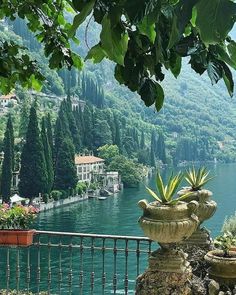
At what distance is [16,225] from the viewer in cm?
489

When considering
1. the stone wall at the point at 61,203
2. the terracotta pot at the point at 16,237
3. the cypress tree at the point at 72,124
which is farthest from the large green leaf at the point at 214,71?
the cypress tree at the point at 72,124

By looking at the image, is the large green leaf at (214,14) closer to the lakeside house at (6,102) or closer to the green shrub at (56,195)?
the green shrub at (56,195)

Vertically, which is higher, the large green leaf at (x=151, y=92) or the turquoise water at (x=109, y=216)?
the large green leaf at (x=151, y=92)

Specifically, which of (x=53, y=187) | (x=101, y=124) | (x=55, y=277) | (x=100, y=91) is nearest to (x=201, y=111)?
(x=100, y=91)

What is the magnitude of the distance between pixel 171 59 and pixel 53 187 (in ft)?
185

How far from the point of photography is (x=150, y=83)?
120 cm

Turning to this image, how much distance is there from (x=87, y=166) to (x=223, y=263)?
66.7 metres

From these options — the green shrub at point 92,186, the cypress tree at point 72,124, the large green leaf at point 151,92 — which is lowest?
the green shrub at point 92,186

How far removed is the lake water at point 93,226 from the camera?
82.4ft

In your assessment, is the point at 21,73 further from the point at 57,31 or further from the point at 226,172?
the point at 226,172

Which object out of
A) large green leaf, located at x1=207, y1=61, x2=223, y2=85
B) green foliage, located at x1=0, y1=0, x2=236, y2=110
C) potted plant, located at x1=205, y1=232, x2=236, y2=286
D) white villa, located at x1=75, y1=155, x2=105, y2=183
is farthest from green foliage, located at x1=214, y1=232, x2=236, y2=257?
white villa, located at x1=75, y1=155, x2=105, y2=183

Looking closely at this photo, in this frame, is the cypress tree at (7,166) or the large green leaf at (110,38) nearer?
the large green leaf at (110,38)

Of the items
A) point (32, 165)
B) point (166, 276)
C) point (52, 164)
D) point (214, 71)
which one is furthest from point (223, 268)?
point (52, 164)

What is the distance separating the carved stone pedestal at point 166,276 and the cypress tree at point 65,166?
169 ft
